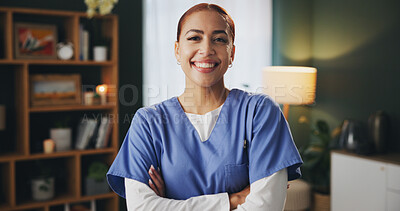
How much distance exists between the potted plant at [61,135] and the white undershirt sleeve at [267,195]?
2065mm

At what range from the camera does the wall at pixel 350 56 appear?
11.0 feet

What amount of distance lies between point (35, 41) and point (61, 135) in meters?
0.74

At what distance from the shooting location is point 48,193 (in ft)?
9.26

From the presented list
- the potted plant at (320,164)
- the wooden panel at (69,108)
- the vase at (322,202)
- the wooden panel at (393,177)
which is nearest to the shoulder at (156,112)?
the wooden panel at (69,108)

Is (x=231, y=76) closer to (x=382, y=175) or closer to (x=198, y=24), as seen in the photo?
(x=382, y=175)

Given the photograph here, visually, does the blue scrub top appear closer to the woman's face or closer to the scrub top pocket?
the scrub top pocket

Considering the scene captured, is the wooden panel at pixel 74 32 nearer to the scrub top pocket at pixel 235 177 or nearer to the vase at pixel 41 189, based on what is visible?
the vase at pixel 41 189

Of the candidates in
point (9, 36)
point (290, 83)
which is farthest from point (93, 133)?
point (290, 83)

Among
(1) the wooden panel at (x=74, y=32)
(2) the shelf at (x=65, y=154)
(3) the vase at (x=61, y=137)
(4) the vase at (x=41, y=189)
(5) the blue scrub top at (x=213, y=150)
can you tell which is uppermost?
(1) the wooden panel at (x=74, y=32)

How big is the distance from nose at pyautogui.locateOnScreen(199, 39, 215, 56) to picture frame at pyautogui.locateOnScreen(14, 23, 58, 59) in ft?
6.67

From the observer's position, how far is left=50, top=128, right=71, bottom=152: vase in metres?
2.86

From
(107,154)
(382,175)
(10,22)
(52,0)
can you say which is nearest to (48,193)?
(107,154)

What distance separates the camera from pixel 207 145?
1258 mm

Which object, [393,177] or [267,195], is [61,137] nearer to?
[267,195]
